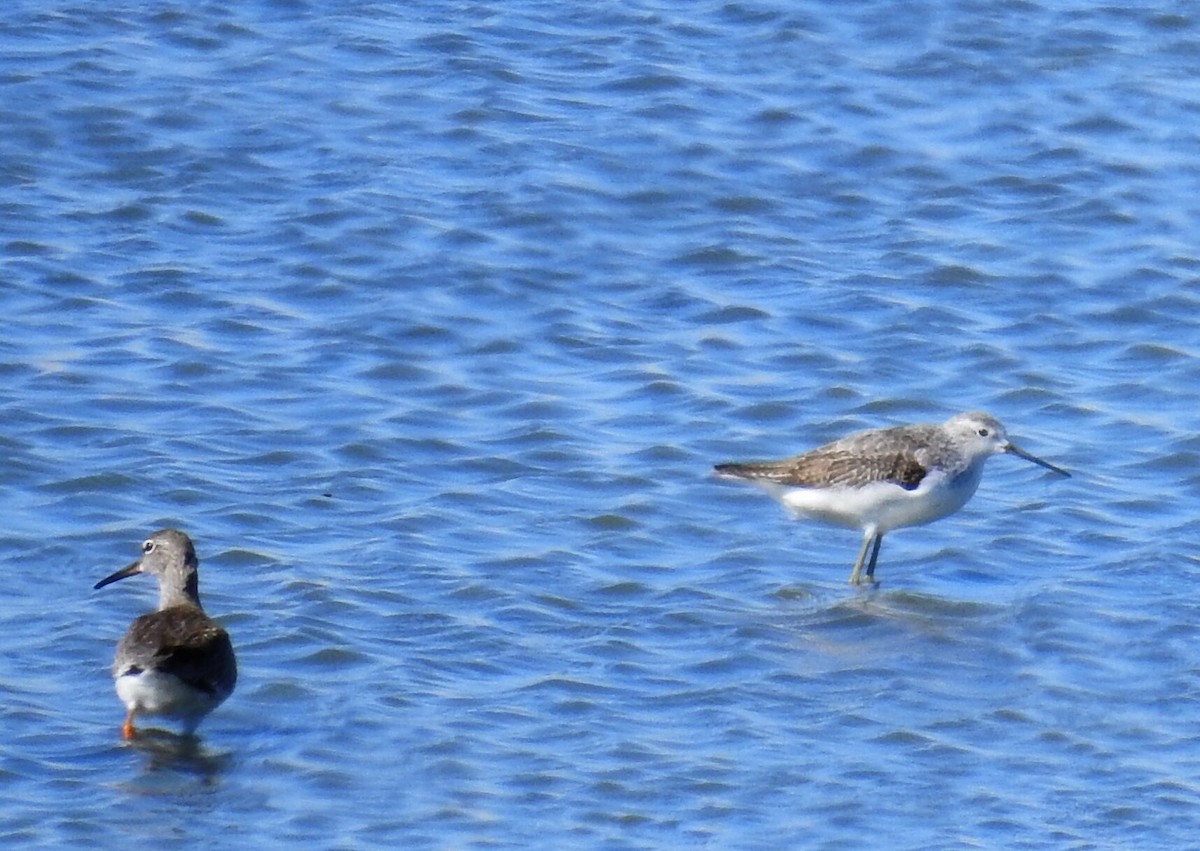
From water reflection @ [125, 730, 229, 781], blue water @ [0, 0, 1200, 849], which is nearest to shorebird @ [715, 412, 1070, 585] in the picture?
blue water @ [0, 0, 1200, 849]

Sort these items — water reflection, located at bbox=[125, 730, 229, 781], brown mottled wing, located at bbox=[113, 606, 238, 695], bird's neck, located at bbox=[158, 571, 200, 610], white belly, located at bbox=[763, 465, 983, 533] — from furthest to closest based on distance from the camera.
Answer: white belly, located at bbox=[763, 465, 983, 533] < bird's neck, located at bbox=[158, 571, 200, 610] < brown mottled wing, located at bbox=[113, 606, 238, 695] < water reflection, located at bbox=[125, 730, 229, 781]

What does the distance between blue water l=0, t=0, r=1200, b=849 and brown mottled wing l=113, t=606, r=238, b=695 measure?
0.30 metres

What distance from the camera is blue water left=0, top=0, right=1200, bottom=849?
10.2 metres

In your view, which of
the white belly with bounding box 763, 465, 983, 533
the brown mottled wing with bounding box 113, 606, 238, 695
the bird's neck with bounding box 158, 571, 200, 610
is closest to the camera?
the brown mottled wing with bounding box 113, 606, 238, 695

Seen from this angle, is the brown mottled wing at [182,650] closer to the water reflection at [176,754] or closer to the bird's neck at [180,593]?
the water reflection at [176,754]

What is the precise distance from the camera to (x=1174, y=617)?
12.1 meters

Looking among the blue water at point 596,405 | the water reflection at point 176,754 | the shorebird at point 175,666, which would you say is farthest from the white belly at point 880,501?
the water reflection at point 176,754

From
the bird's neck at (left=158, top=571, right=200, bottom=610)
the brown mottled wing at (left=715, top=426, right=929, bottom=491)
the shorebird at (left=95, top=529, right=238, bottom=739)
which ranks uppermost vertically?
the shorebird at (left=95, top=529, right=238, bottom=739)

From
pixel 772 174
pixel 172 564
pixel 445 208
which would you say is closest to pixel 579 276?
pixel 445 208

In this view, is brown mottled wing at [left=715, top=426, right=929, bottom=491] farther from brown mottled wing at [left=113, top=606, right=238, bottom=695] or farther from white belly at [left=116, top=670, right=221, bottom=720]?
white belly at [left=116, top=670, right=221, bottom=720]

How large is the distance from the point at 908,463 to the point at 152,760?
4937 millimetres

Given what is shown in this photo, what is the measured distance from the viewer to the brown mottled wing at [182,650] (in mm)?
10297

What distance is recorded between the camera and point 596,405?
14758 mm

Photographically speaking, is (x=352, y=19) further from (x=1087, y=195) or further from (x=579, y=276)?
(x=1087, y=195)
